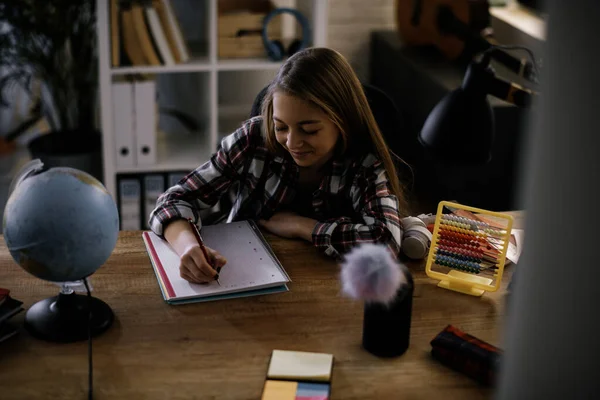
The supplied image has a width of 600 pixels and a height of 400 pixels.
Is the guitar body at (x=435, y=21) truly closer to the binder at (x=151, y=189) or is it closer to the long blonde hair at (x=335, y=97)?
the binder at (x=151, y=189)

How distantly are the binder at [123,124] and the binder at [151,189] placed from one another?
10 centimetres

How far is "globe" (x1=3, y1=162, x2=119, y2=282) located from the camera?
119 cm

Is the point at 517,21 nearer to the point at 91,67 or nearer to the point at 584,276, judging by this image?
the point at 91,67

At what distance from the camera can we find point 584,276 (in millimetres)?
337

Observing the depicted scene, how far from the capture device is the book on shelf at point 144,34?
3092 millimetres

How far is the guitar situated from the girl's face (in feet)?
5.82

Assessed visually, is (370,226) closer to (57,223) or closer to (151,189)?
(57,223)

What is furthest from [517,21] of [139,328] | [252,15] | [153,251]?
[139,328]

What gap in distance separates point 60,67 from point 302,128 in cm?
212

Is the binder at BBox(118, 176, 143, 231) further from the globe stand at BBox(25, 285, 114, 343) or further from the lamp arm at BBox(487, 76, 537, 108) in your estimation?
the lamp arm at BBox(487, 76, 537, 108)

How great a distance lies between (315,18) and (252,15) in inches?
10.6

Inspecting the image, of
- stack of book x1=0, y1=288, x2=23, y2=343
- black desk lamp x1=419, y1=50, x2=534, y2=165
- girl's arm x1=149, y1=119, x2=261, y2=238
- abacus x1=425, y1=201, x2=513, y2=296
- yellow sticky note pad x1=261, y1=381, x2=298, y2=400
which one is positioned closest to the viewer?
yellow sticky note pad x1=261, y1=381, x2=298, y2=400

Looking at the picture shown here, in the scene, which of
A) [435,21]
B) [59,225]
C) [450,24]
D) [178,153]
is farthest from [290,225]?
[435,21]

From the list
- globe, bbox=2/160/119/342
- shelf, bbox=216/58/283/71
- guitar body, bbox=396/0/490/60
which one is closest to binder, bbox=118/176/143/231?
shelf, bbox=216/58/283/71
